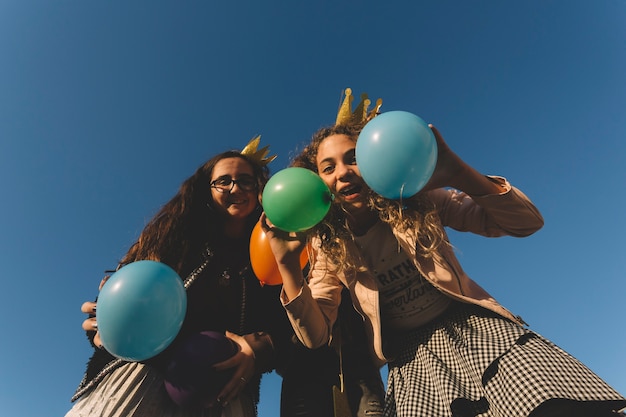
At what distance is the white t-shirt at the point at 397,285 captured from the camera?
2156 mm

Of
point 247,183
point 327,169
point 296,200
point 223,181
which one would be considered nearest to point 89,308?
point 223,181

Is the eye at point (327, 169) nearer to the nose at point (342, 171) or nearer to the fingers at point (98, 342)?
the nose at point (342, 171)

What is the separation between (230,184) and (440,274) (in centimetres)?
183

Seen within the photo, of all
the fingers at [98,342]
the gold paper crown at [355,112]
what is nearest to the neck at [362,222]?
the gold paper crown at [355,112]

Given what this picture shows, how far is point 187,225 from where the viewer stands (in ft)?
10.2

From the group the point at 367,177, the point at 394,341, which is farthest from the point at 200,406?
the point at 367,177

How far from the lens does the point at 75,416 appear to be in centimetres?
222

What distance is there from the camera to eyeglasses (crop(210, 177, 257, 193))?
3111 mm

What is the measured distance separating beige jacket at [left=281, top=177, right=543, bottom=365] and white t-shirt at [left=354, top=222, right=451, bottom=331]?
4.4 inches

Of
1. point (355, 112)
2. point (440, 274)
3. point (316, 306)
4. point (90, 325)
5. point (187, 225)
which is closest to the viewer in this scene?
point (440, 274)

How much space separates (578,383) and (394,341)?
36.9 inches

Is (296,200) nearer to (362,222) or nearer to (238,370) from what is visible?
(362,222)

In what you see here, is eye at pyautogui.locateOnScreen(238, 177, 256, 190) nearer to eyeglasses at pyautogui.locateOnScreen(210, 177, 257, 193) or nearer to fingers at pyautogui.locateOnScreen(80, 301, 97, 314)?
eyeglasses at pyautogui.locateOnScreen(210, 177, 257, 193)

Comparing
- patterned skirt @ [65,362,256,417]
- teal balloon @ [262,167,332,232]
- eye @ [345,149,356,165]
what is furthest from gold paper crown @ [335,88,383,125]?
patterned skirt @ [65,362,256,417]
